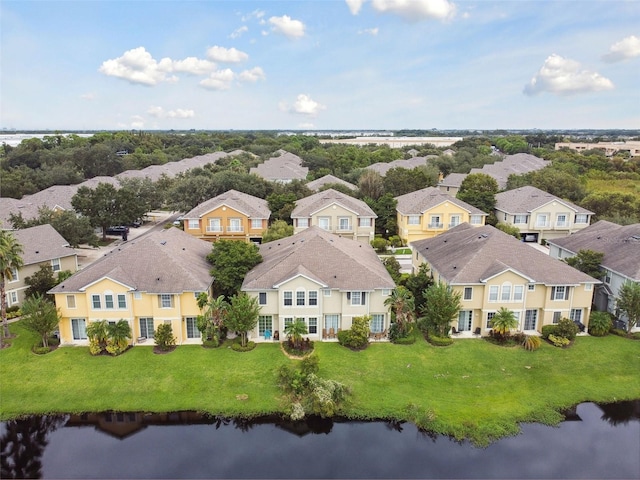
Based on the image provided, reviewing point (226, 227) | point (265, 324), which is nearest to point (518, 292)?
point (265, 324)

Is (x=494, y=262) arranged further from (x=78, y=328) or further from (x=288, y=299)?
(x=78, y=328)

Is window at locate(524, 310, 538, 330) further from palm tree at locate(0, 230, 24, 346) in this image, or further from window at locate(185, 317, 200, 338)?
palm tree at locate(0, 230, 24, 346)

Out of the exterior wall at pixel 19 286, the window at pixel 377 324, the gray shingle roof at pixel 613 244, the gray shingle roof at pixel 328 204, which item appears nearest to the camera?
the window at pixel 377 324

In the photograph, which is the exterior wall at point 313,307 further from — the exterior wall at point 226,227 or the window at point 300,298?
the exterior wall at point 226,227

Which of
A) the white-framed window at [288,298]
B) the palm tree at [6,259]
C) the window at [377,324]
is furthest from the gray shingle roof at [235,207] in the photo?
the window at [377,324]

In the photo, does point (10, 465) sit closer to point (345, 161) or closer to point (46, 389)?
point (46, 389)

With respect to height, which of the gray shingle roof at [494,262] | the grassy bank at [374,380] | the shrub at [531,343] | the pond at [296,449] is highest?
the gray shingle roof at [494,262]

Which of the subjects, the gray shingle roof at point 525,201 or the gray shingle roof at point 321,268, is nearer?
the gray shingle roof at point 321,268
